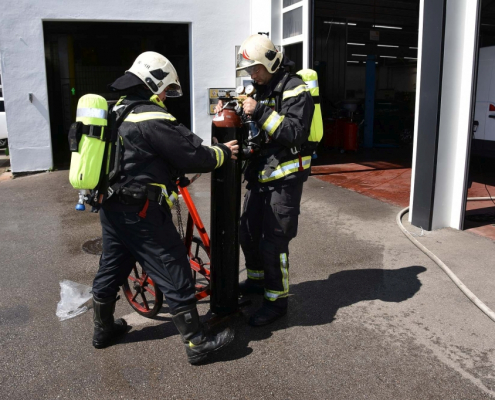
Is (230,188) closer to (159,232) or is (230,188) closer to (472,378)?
(159,232)

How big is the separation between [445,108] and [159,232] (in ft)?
13.2

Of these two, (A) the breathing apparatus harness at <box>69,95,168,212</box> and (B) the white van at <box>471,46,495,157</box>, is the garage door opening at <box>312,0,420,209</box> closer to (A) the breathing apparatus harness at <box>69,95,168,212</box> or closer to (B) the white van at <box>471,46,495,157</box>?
(B) the white van at <box>471,46,495,157</box>

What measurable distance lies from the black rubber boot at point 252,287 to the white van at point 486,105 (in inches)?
265

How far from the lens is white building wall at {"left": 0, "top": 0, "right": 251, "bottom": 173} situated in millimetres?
9867

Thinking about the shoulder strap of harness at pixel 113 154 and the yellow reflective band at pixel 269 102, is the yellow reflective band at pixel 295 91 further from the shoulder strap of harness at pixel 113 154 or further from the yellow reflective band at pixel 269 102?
the shoulder strap of harness at pixel 113 154

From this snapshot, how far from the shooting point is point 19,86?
10031 mm

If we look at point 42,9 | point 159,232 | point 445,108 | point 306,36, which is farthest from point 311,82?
point 42,9

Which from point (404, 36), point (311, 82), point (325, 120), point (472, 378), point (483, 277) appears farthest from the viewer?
point (404, 36)

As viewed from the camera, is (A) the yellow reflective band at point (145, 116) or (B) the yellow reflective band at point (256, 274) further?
(B) the yellow reflective band at point (256, 274)

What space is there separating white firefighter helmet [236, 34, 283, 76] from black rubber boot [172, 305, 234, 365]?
1.75 meters

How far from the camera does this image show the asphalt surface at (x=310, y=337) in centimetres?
303

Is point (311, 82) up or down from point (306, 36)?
down

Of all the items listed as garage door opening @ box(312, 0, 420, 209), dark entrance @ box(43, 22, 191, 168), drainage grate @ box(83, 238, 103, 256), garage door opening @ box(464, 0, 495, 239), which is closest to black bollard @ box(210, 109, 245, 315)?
drainage grate @ box(83, 238, 103, 256)

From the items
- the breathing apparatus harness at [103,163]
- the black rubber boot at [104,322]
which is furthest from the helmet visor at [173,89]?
the black rubber boot at [104,322]
